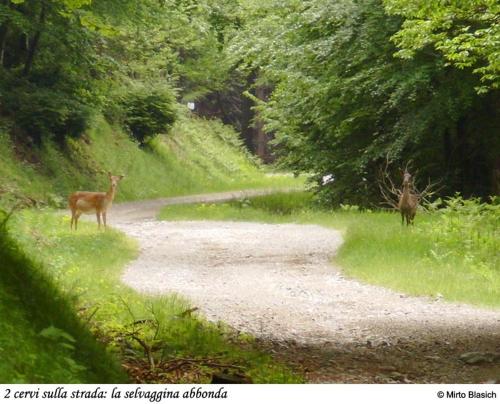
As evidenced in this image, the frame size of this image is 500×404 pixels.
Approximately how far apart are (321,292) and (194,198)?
12.7 m

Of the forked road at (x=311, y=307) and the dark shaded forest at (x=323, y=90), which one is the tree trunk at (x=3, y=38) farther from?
the forked road at (x=311, y=307)

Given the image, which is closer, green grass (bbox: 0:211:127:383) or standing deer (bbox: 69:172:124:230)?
green grass (bbox: 0:211:127:383)

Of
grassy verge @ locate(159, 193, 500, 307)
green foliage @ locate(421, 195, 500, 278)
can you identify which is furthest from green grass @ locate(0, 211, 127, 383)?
green foliage @ locate(421, 195, 500, 278)

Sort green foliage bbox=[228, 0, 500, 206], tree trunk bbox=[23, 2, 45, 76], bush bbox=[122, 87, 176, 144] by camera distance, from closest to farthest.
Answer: tree trunk bbox=[23, 2, 45, 76]
green foliage bbox=[228, 0, 500, 206]
bush bbox=[122, 87, 176, 144]

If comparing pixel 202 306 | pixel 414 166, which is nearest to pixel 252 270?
pixel 202 306

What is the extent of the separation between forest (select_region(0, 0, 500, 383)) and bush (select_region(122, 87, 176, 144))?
0.09m

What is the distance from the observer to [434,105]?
786 inches

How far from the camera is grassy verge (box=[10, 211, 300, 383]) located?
6.32 meters

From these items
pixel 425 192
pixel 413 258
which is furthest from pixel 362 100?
pixel 413 258

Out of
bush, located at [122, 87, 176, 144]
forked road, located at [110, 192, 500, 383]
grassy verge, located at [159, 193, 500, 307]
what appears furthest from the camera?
bush, located at [122, 87, 176, 144]

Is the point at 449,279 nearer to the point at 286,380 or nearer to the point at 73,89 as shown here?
the point at 286,380

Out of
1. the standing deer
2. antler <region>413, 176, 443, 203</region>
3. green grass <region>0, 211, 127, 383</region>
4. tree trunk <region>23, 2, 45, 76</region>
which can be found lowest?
antler <region>413, 176, 443, 203</region>

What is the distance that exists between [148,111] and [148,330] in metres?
18.4

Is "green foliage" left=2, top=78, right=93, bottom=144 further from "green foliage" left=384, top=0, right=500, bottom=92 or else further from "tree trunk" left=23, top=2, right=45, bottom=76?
"green foliage" left=384, top=0, right=500, bottom=92
